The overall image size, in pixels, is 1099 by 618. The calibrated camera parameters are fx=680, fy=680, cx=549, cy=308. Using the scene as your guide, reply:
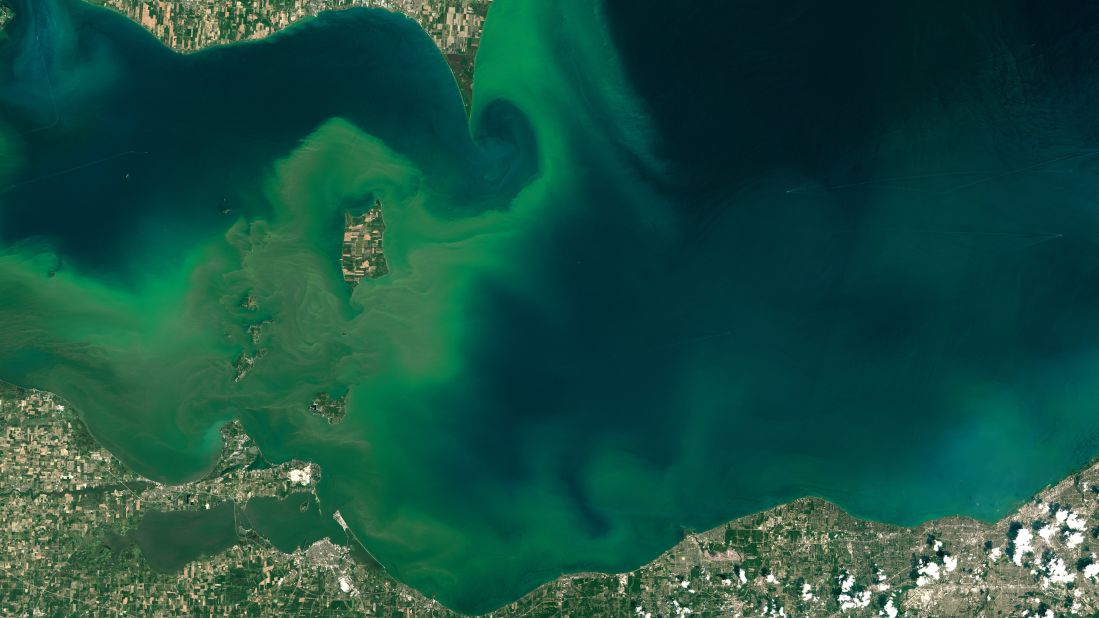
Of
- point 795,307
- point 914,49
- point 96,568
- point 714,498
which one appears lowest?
point 96,568

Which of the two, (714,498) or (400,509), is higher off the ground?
(714,498)

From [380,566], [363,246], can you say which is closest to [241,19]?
[363,246]

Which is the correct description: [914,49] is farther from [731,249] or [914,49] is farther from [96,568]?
[96,568]

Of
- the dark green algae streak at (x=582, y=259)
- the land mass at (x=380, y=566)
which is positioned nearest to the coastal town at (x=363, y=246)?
the dark green algae streak at (x=582, y=259)

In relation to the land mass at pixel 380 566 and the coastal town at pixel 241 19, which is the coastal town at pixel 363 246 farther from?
the land mass at pixel 380 566

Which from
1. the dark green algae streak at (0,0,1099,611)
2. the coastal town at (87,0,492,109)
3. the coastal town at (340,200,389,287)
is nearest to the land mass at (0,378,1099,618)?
the dark green algae streak at (0,0,1099,611)

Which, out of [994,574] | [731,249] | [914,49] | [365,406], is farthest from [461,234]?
[994,574]

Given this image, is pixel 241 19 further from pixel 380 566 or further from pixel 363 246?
pixel 380 566

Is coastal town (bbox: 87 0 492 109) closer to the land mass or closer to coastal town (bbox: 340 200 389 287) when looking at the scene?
coastal town (bbox: 340 200 389 287)
